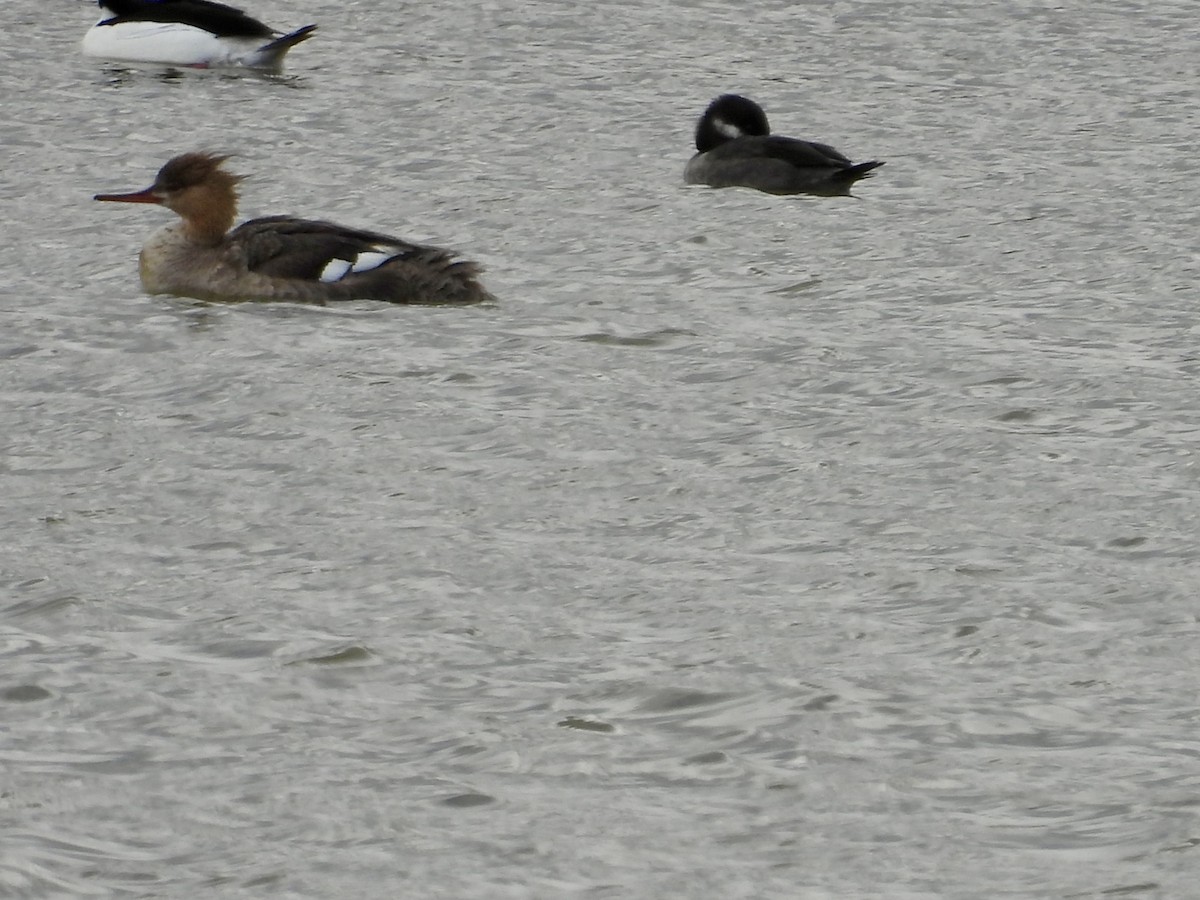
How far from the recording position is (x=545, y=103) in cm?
1708

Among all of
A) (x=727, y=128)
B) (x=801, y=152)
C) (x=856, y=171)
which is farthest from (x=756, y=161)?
(x=856, y=171)

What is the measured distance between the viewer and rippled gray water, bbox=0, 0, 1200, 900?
574cm

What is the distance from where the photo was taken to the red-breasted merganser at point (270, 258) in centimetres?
1148

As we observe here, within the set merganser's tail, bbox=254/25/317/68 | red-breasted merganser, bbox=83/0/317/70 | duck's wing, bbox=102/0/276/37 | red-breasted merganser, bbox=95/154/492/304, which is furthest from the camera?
duck's wing, bbox=102/0/276/37

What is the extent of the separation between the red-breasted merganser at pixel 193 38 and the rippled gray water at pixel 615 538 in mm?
4259

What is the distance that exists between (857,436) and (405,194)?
5644 millimetres

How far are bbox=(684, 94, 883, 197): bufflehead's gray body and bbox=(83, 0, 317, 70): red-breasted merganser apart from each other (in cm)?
554

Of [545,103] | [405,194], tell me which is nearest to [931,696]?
[405,194]

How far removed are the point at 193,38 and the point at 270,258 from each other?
30.4ft

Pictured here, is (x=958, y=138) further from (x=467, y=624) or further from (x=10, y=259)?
(x=467, y=624)

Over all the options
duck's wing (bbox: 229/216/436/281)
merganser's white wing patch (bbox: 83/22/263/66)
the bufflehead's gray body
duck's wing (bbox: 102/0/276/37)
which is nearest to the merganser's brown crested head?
duck's wing (bbox: 229/216/436/281)

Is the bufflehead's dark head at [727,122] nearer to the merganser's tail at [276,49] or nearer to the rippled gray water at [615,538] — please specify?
the rippled gray water at [615,538]

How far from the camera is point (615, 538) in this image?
26.2 ft

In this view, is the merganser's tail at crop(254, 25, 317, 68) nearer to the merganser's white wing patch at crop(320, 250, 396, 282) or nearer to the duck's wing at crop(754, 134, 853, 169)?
the duck's wing at crop(754, 134, 853, 169)
